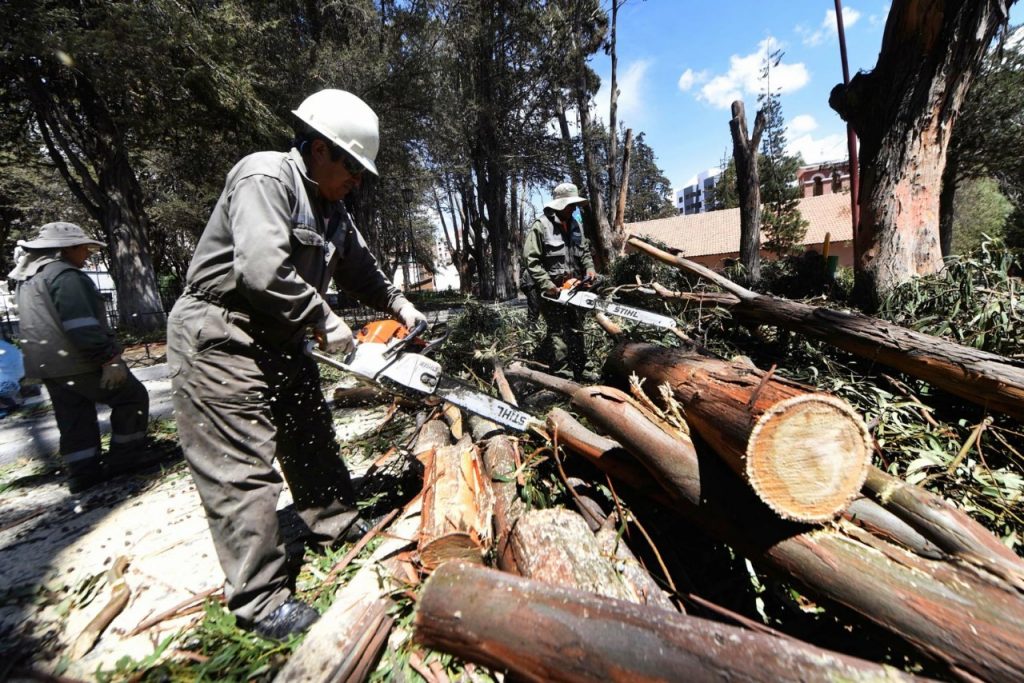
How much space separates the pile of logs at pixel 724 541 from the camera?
980 mm

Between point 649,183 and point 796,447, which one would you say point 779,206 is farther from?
point 649,183

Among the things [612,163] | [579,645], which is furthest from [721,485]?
[612,163]

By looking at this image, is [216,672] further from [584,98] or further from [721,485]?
[584,98]

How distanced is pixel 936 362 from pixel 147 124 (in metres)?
12.8

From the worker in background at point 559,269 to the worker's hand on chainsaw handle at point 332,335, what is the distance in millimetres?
2784

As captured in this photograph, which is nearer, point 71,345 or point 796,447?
point 796,447

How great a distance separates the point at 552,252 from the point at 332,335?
11.0 feet

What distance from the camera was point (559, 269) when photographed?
16.3 ft

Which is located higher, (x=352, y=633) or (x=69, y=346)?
(x=69, y=346)

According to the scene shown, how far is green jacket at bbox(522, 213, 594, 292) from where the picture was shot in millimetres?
4738

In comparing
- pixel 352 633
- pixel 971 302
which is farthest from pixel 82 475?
pixel 971 302

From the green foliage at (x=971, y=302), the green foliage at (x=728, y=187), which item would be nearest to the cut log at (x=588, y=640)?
the green foliage at (x=971, y=302)

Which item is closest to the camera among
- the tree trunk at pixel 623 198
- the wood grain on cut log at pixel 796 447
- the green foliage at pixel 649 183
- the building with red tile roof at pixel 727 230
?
the wood grain on cut log at pixel 796 447

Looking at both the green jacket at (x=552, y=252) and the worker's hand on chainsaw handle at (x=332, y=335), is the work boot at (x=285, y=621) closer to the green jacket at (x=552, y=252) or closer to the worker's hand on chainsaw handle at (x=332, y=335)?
the worker's hand on chainsaw handle at (x=332, y=335)
